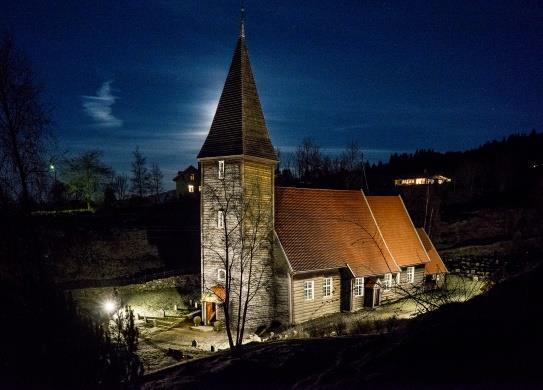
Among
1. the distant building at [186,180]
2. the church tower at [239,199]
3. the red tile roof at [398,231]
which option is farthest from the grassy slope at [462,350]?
the distant building at [186,180]

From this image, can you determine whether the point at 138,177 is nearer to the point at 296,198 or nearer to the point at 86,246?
the point at 86,246

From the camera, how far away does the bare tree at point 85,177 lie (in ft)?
175

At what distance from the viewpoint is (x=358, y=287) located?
25812 millimetres

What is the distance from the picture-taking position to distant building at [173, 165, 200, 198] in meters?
82.0

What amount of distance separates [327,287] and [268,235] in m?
5.40

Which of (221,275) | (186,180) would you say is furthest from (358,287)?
(186,180)

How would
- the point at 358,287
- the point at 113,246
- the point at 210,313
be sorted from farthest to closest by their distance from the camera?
1. the point at 113,246
2. the point at 358,287
3. the point at 210,313

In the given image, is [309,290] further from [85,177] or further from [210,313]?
[85,177]

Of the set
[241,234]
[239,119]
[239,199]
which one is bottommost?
[241,234]

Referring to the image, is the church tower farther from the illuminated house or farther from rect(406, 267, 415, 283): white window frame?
rect(406, 267, 415, 283): white window frame

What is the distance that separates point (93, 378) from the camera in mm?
7418

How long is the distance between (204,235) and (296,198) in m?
6.96

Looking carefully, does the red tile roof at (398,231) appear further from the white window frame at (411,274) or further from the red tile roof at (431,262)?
the red tile roof at (431,262)

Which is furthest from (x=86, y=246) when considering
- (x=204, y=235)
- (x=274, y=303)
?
(x=274, y=303)
